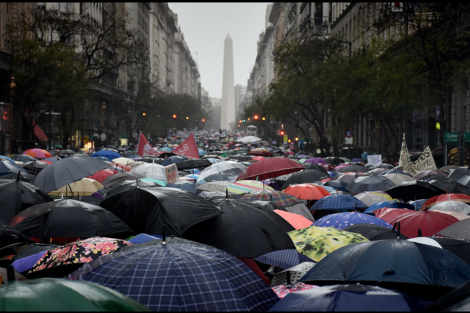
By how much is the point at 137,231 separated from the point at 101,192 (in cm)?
709

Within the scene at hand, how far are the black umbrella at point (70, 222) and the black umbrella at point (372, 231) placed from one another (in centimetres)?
311

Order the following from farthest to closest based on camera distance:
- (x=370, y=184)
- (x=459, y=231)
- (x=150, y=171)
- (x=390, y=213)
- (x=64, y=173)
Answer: (x=150, y=171) < (x=370, y=184) < (x=64, y=173) < (x=390, y=213) < (x=459, y=231)

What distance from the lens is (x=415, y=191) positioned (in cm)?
1467

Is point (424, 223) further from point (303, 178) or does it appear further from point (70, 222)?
point (303, 178)


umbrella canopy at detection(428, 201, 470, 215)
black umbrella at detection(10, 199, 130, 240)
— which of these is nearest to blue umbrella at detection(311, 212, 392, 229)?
umbrella canopy at detection(428, 201, 470, 215)

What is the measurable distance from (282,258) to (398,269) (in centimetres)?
203

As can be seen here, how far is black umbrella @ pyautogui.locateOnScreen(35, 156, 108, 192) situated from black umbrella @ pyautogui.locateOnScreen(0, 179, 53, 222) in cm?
63

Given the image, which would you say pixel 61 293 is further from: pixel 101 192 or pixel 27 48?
pixel 27 48

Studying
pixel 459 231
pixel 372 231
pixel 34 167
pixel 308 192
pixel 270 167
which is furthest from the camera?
pixel 34 167

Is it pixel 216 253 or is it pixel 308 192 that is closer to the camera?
pixel 216 253

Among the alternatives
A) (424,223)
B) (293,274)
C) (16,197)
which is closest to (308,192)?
(424,223)

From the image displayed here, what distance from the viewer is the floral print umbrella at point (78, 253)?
19.8 ft

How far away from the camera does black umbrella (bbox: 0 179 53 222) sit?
948cm

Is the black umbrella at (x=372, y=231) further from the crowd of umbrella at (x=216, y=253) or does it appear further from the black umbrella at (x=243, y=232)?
the black umbrella at (x=243, y=232)
